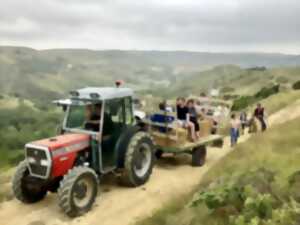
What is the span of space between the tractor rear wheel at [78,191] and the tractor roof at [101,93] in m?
1.83

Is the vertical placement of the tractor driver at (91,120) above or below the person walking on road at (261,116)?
above

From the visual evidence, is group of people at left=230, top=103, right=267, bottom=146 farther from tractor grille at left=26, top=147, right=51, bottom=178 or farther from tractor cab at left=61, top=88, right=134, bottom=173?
tractor grille at left=26, top=147, right=51, bottom=178

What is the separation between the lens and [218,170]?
996 centimetres

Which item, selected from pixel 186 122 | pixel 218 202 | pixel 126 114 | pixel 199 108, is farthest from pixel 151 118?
pixel 218 202

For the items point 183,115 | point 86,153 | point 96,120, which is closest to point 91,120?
point 96,120

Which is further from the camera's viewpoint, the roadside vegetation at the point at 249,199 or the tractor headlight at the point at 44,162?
the tractor headlight at the point at 44,162

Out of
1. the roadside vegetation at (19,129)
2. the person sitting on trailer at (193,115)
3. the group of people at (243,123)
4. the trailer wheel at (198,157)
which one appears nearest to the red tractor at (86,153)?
the trailer wheel at (198,157)

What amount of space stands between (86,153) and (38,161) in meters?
1.21

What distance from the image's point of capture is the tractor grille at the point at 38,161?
374 inches

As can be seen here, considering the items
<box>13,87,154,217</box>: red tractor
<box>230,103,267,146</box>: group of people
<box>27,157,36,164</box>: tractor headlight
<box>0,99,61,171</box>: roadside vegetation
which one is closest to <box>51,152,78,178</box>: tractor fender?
<box>13,87,154,217</box>: red tractor

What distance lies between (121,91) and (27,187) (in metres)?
3.22

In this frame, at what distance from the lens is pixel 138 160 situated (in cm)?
1126

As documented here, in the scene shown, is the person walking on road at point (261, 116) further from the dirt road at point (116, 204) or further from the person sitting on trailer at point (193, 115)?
the dirt road at point (116, 204)

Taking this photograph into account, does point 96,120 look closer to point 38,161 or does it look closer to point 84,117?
point 84,117
